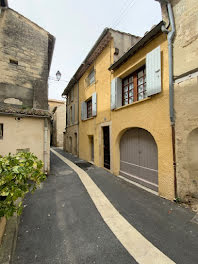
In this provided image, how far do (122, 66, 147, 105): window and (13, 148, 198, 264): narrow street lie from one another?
14.2ft

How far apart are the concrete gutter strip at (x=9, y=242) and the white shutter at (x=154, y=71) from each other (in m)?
5.78

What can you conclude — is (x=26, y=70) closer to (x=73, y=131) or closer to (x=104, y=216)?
(x=73, y=131)

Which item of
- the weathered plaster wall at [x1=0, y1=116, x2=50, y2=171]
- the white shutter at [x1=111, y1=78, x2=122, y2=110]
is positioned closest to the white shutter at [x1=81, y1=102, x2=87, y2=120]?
the weathered plaster wall at [x1=0, y1=116, x2=50, y2=171]

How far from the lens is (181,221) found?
318 cm

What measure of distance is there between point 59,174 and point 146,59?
7.28 meters

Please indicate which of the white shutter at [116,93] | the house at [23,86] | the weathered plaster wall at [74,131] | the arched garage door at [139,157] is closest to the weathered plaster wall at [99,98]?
the white shutter at [116,93]

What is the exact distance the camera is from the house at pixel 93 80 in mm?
7254

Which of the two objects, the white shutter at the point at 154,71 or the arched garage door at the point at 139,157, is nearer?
the white shutter at the point at 154,71

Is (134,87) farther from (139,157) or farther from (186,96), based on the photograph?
(139,157)

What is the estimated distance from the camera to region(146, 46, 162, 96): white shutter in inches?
175

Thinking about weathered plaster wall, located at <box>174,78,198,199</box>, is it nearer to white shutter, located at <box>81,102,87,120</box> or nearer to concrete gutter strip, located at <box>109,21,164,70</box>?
concrete gutter strip, located at <box>109,21,164,70</box>

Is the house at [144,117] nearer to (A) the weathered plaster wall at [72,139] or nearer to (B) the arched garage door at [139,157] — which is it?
(B) the arched garage door at [139,157]

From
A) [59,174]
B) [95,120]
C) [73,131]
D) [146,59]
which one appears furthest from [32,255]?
[73,131]

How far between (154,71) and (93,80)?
19.8 ft
